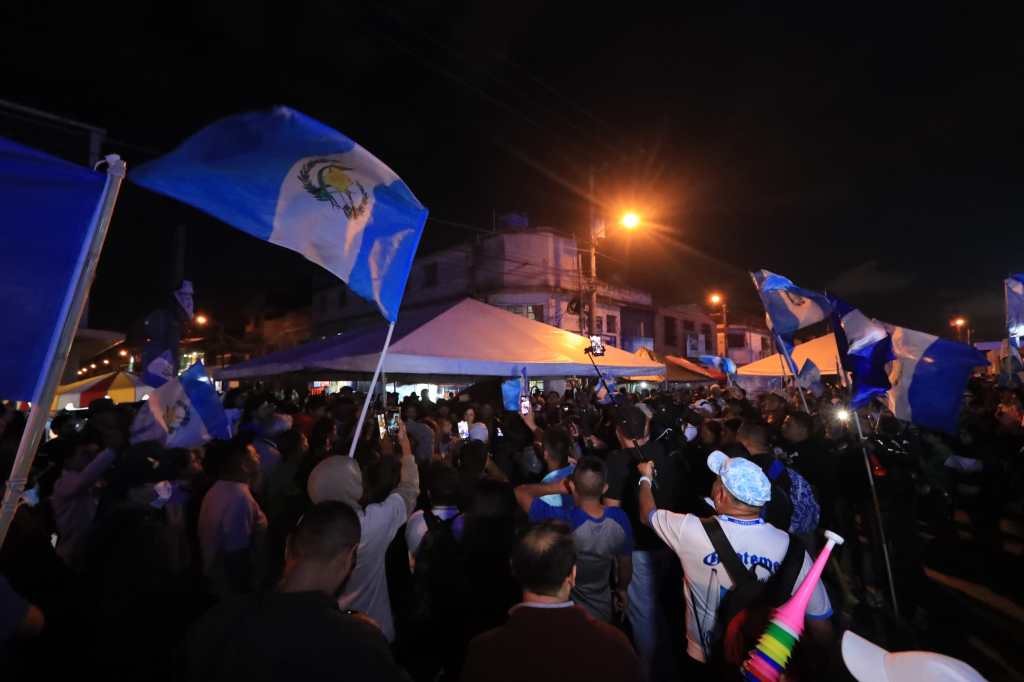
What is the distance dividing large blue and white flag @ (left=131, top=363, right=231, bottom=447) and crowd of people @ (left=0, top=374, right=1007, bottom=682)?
7.1 inches

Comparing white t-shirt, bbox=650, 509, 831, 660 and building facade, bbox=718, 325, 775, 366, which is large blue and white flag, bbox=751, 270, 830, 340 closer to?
white t-shirt, bbox=650, 509, 831, 660

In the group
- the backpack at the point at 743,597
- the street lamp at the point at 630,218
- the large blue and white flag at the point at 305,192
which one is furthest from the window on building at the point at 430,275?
the backpack at the point at 743,597

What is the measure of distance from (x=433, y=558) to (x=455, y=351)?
11.0 feet

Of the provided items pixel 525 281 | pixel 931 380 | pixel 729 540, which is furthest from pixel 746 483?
pixel 525 281

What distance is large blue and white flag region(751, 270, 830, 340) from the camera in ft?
20.7

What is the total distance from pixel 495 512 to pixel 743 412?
655 centimetres

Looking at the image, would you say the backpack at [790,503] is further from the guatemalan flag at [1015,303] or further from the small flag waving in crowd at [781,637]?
the guatemalan flag at [1015,303]

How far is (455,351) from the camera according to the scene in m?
6.70

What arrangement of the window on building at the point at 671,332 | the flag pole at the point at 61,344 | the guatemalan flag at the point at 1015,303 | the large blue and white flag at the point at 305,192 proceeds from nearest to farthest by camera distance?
1. the flag pole at the point at 61,344
2. the large blue and white flag at the point at 305,192
3. the guatemalan flag at the point at 1015,303
4. the window on building at the point at 671,332

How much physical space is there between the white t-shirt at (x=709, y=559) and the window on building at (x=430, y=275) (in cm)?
3543

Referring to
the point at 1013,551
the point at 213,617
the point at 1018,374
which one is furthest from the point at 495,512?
the point at 1018,374

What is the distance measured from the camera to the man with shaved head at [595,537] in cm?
340

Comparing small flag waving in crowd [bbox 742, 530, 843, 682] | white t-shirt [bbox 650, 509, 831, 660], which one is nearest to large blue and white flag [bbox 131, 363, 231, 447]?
white t-shirt [bbox 650, 509, 831, 660]

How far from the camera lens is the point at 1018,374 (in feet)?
35.1
